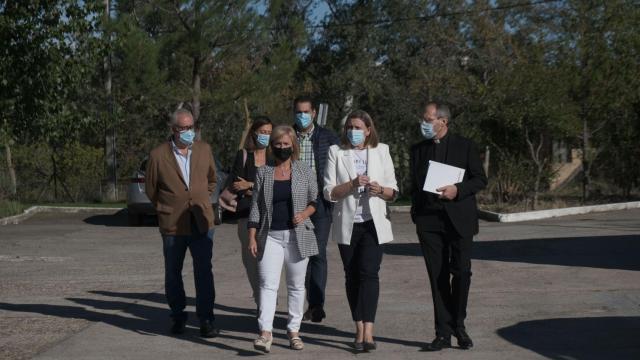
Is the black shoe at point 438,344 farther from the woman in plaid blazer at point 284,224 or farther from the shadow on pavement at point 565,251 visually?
the shadow on pavement at point 565,251

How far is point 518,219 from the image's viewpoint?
21.5m

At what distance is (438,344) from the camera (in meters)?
7.93

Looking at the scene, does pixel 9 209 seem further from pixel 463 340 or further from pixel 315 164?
pixel 463 340

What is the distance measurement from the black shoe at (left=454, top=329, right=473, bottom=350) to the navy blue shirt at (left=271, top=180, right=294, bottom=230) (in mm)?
1464

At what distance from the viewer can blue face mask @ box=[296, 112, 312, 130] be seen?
9.35 meters

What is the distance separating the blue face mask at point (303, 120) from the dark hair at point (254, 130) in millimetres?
254

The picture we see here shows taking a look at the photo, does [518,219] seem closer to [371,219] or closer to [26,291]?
[26,291]

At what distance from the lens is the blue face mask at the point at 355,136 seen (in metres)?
8.16

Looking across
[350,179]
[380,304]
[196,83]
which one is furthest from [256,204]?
[196,83]

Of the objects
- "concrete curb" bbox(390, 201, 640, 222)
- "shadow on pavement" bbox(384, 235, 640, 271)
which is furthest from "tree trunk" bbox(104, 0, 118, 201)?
"shadow on pavement" bbox(384, 235, 640, 271)

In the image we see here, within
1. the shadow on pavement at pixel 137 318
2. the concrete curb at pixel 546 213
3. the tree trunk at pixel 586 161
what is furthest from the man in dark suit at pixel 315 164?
the tree trunk at pixel 586 161

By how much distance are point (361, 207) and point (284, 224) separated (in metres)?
0.59

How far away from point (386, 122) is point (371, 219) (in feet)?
99.5

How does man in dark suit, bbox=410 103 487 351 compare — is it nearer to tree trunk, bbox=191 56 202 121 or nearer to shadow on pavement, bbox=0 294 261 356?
shadow on pavement, bbox=0 294 261 356
